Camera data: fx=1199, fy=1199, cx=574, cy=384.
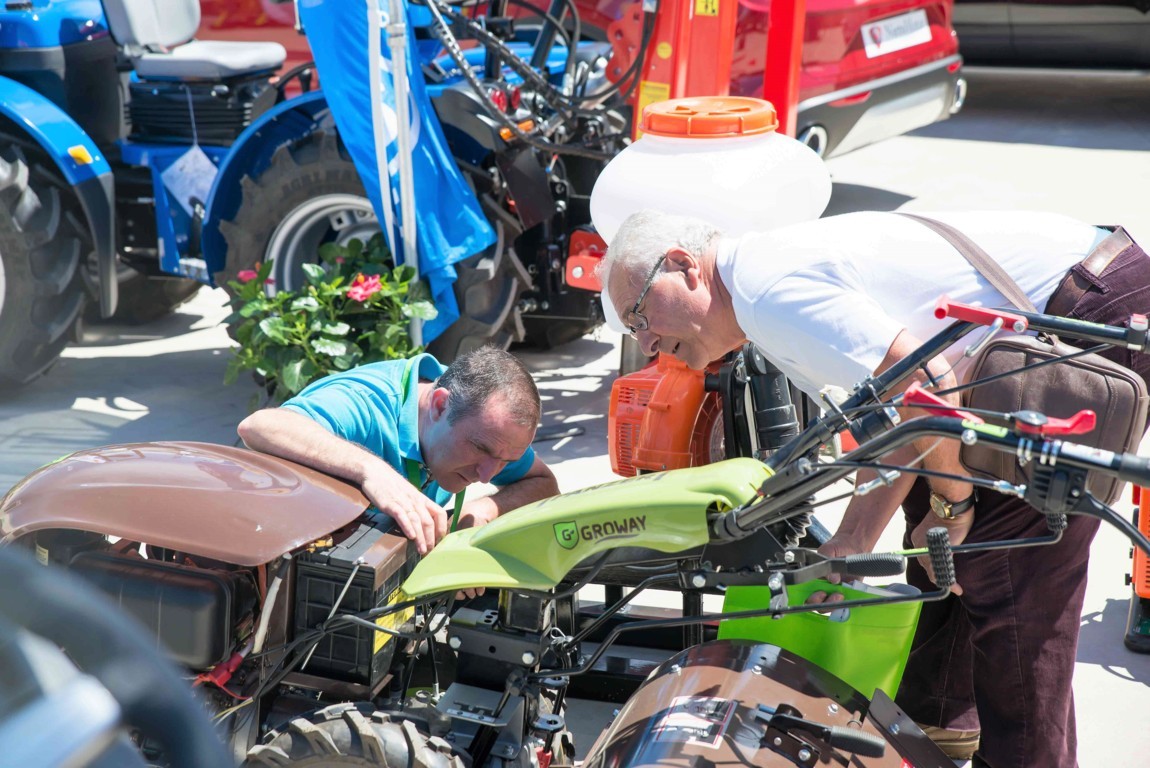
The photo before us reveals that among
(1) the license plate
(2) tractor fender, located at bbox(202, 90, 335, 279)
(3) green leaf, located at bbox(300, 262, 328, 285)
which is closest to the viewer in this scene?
(3) green leaf, located at bbox(300, 262, 328, 285)

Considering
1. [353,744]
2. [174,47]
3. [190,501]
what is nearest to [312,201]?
[174,47]

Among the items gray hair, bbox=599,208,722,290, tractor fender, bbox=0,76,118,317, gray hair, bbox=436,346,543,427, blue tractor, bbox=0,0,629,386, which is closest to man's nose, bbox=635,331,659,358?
gray hair, bbox=599,208,722,290

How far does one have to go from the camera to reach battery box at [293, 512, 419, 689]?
87.4 inches

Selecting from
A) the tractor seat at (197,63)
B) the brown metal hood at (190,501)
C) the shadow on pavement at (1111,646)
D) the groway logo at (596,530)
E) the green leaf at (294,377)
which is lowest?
the shadow on pavement at (1111,646)

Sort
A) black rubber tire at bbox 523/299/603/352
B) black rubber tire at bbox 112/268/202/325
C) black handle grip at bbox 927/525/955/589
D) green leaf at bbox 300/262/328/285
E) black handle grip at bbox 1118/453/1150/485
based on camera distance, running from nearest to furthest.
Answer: black handle grip at bbox 1118/453/1150/485, black handle grip at bbox 927/525/955/589, green leaf at bbox 300/262/328/285, black rubber tire at bbox 523/299/603/352, black rubber tire at bbox 112/268/202/325

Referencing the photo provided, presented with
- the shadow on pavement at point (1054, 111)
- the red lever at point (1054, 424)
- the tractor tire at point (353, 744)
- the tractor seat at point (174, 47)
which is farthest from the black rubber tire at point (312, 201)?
the shadow on pavement at point (1054, 111)

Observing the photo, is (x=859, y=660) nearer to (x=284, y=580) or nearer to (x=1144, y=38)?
(x=284, y=580)

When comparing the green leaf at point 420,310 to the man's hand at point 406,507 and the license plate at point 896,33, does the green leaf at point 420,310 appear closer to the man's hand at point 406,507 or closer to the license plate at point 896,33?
the man's hand at point 406,507

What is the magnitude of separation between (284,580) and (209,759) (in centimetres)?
134

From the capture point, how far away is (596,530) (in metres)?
2.06

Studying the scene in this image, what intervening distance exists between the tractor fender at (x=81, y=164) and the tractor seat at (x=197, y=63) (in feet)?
1.57

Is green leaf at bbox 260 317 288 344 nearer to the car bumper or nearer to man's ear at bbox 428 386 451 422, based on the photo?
man's ear at bbox 428 386 451 422

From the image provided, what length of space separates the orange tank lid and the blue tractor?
1.07 metres

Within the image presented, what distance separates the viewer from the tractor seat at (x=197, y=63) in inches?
212
